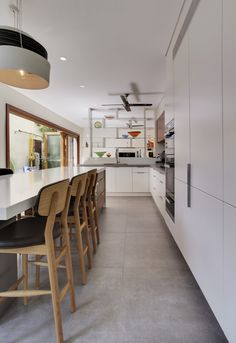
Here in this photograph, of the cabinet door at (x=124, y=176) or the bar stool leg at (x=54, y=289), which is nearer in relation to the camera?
the bar stool leg at (x=54, y=289)

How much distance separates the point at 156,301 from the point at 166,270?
53cm

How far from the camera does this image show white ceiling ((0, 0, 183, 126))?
2.46m

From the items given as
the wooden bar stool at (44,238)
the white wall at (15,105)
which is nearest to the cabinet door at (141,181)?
the white wall at (15,105)

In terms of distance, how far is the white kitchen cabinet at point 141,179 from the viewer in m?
6.45

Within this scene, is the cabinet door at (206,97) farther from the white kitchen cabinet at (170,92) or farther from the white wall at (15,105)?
the white wall at (15,105)

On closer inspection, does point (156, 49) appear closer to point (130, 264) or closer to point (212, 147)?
point (212, 147)

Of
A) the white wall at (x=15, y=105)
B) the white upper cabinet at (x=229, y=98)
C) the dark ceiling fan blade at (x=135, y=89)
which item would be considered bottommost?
the white upper cabinet at (x=229, y=98)

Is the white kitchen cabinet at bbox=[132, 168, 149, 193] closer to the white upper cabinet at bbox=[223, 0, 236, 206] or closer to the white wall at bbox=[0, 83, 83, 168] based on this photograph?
the white wall at bbox=[0, 83, 83, 168]

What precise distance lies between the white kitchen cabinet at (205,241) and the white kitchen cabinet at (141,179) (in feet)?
13.6

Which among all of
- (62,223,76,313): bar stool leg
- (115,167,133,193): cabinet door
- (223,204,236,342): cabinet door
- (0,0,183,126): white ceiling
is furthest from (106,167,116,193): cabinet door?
(223,204,236,342): cabinet door

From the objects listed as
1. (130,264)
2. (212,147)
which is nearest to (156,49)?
(212,147)

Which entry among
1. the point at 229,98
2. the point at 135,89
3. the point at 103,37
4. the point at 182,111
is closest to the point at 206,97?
the point at 229,98

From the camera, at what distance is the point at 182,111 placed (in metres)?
2.29

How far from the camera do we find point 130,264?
2.46 meters
